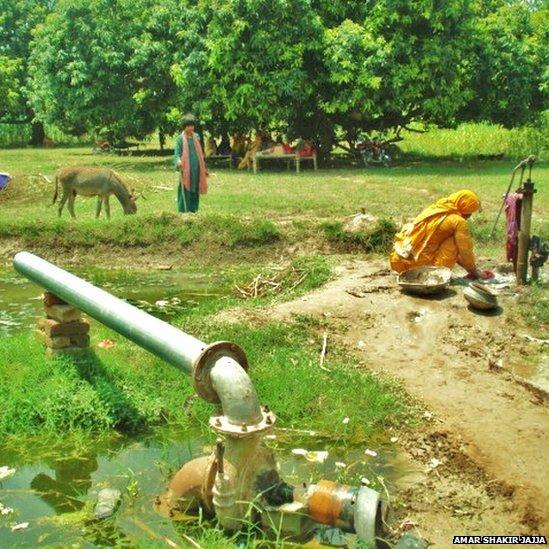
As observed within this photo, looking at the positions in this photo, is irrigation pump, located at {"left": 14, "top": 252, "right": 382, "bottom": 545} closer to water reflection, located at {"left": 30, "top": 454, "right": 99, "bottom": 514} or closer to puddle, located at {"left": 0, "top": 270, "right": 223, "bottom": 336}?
water reflection, located at {"left": 30, "top": 454, "right": 99, "bottom": 514}

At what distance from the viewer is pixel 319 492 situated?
390cm

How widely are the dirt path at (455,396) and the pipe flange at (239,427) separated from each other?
1.03 metres

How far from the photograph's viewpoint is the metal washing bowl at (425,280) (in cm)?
806

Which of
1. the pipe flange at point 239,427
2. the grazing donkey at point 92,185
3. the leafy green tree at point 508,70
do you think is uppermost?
the leafy green tree at point 508,70

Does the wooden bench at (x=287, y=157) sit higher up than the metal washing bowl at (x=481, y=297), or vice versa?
the wooden bench at (x=287, y=157)

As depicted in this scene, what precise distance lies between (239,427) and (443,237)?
513cm

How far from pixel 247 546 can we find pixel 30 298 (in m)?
6.47

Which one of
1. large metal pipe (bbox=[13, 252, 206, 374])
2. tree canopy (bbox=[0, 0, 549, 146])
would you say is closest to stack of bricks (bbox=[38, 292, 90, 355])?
large metal pipe (bbox=[13, 252, 206, 374])

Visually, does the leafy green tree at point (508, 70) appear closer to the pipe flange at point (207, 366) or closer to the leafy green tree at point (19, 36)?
the pipe flange at point (207, 366)

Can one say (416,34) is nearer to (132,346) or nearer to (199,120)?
(199,120)

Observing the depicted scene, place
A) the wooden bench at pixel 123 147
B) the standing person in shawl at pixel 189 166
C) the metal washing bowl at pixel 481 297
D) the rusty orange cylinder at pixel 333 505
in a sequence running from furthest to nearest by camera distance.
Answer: the wooden bench at pixel 123 147 < the standing person in shawl at pixel 189 166 < the metal washing bowl at pixel 481 297 < the rusty orange cylinder at pixel 333 505

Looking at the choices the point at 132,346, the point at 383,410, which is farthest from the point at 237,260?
the point at 383,410

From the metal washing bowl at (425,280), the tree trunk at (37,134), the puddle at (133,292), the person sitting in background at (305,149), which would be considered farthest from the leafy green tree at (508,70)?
the tree trunk at (37,134)

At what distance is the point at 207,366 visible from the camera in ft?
13.4
